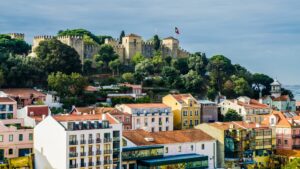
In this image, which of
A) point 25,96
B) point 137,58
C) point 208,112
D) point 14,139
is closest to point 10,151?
point 14,139

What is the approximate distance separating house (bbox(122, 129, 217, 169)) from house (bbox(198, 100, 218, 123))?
1078cm

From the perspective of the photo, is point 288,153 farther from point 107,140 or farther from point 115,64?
point 115,64

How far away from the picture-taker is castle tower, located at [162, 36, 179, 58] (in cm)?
9662

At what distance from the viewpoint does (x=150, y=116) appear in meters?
60.7

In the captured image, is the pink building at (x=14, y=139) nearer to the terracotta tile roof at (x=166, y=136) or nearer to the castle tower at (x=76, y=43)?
the terracotta tile roof at (x=166, y=136)

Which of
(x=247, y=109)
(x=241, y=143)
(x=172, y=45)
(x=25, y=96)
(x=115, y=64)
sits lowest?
(x=241, y=143)

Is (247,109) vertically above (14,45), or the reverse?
(14,45)

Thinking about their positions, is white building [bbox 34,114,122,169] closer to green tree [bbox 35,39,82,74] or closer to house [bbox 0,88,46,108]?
house [bbox 0,88,46,108]

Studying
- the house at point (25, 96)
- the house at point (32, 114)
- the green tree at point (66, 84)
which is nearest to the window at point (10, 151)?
the house at point (32, 114)

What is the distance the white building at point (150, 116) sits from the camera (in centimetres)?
5979

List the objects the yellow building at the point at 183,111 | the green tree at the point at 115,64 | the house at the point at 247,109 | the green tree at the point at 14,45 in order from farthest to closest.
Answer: the green tree at the point at 115,64, the green tree at the point at 14,45, the house at the point at 247,109, the yellow building at the point at 183,111

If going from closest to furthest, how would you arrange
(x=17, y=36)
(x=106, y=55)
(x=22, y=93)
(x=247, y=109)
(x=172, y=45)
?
(x=22, y=93) → (x=247, y=109) → (x=106, y=55) → (x=17, y=36) → (x=172, y=45)

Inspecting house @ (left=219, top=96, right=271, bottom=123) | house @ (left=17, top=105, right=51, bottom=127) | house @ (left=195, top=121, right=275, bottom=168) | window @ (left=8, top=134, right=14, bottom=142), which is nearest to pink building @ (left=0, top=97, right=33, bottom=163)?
window @ (left=8, top=134, right=14, bottom=142)

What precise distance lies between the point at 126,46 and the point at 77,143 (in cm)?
4793
